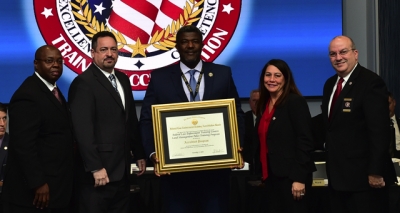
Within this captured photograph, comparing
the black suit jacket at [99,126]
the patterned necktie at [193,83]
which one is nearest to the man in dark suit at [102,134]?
the black suit jacket at [99,126]

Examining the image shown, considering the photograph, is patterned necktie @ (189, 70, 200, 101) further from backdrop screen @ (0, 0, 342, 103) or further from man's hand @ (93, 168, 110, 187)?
backdrop screen @ (0, 0, 342, 103)

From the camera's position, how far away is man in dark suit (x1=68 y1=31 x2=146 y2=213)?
393 cm

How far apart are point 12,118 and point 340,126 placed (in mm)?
2073

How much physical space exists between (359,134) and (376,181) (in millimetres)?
321

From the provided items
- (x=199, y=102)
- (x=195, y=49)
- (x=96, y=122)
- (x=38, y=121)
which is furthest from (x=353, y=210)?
(x=38, y=121)

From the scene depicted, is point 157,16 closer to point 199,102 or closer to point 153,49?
point 153,49

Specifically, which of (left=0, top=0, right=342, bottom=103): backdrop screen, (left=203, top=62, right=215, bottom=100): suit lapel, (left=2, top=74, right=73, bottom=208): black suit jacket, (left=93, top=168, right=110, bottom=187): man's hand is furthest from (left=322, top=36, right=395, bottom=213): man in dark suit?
(left=0, top=0, right=342, bottom=103): backdrop screen

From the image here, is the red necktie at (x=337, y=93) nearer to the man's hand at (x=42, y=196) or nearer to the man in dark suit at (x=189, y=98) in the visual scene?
the man in dark suit at (x=189, y=98)

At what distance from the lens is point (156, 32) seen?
24.0 feet

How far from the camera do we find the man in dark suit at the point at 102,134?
3.93 metres

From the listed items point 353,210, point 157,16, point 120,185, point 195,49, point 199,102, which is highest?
point 157,16

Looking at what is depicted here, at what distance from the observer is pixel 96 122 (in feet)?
13.2

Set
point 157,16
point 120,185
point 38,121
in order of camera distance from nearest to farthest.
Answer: point 38,121 < point 120,185 < point 157,16

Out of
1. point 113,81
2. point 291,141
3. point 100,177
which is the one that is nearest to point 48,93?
point 113,81
